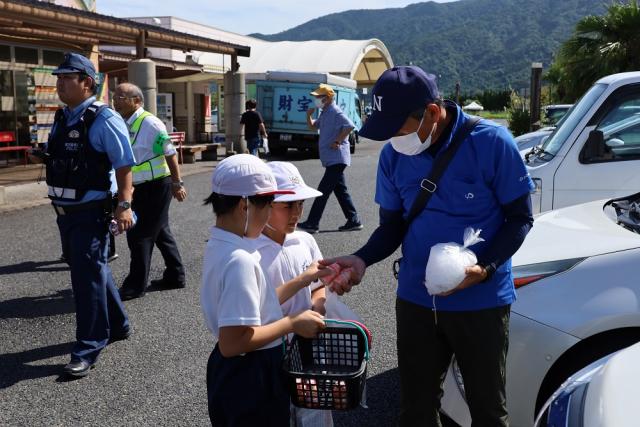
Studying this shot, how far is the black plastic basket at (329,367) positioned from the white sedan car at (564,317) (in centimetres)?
92

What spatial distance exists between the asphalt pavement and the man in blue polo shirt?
1.22 meters

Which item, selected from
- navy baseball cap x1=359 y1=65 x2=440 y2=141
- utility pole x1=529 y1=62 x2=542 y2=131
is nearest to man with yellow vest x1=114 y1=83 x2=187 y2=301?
navy baseball cap x1=359 y1=65 x2=440 y2=141

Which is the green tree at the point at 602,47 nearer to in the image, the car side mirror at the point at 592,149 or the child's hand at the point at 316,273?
the car side mirror at the point at 592,149

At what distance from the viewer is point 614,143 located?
6.02 m

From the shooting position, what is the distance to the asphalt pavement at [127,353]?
12.6 feet

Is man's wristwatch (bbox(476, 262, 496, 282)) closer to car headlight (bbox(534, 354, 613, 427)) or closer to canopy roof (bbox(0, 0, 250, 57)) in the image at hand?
car headlight (bbox(534, 354, 613, 427))

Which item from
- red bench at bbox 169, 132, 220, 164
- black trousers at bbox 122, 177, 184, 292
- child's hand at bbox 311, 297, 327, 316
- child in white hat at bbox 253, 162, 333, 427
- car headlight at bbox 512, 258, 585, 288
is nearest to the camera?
child in white hat at bbox 253, 162, 333, 427

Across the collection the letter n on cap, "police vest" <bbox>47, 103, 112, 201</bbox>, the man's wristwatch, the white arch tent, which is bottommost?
the man's wristwatch

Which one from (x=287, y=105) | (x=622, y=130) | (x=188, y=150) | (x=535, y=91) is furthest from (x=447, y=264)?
(x=287, y=105)

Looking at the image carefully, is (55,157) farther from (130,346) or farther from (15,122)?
(15,122)

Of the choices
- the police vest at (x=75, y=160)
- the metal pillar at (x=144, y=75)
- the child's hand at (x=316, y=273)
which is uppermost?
the metal pillar at (x=144, y=75)

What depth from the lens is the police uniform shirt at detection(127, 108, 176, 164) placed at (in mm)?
5918

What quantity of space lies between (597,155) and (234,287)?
467cm

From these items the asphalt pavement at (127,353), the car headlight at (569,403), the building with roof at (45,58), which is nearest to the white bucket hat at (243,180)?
the car headlight at (569,403)
